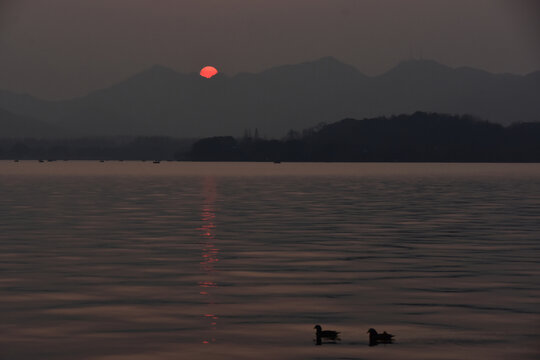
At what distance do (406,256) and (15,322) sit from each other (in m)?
21.5

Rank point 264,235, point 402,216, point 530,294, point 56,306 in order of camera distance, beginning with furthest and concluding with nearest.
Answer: point 402,216
point 264,235
point 530,294
point 56,306

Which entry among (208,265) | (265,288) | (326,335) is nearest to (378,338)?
(326,335)

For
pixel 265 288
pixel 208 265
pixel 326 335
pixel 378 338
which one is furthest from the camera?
pixel 208 265

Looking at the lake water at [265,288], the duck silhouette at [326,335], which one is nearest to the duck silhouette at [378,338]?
the lake water at [265,288]

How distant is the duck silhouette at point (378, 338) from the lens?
23.5 metres

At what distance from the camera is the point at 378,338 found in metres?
23.6

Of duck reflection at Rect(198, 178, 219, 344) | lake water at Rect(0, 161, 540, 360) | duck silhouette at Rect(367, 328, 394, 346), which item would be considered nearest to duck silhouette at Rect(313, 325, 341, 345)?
lake water at Rect(0, 161, 540, 360)

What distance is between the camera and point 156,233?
55281mm

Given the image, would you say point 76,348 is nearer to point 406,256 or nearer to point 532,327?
point 532,327

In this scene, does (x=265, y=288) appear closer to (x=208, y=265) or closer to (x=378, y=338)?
(x=208, y=265)

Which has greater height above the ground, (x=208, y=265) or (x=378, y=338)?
(x=208, y=265)

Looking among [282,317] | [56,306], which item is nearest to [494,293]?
[282,317]

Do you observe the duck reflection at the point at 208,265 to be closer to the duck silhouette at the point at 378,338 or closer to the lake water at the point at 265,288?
the lake water at the point at 265,288

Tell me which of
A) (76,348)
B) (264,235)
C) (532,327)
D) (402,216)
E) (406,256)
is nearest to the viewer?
(76,348)
